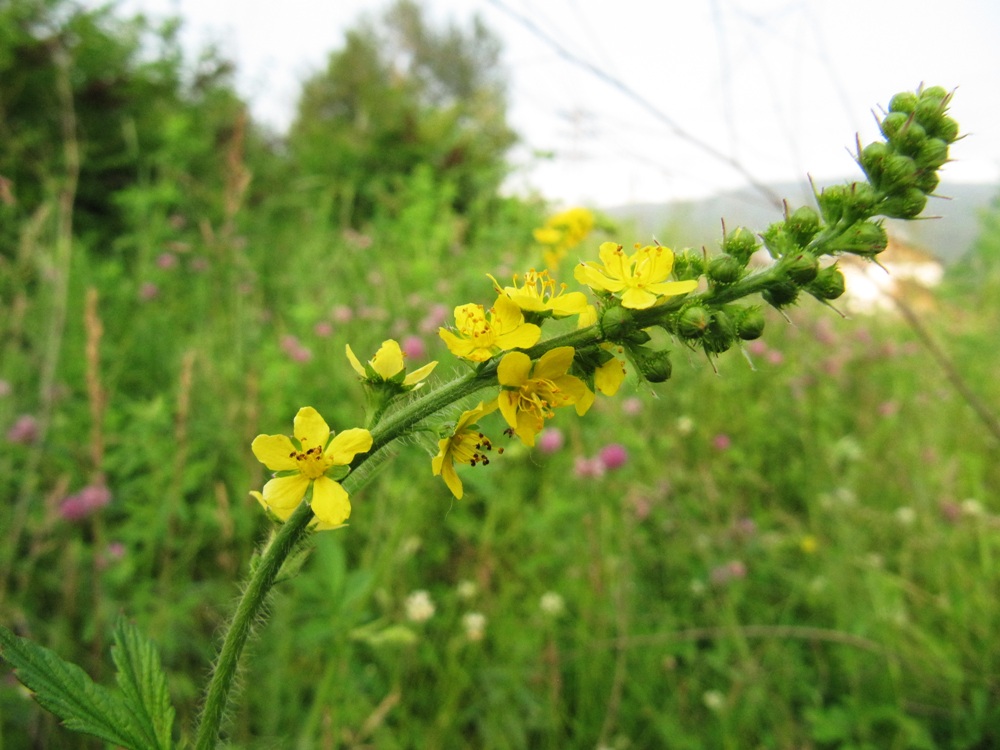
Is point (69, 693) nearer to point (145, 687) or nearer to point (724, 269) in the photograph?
point (145, 687)

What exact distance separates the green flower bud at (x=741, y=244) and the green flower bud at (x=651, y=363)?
0.20 metres

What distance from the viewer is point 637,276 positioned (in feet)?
3.54

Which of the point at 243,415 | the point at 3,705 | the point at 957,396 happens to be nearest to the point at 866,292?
the point at 957,396

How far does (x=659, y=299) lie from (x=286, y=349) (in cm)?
305

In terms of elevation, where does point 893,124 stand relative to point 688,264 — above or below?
above

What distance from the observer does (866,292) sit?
289 inches

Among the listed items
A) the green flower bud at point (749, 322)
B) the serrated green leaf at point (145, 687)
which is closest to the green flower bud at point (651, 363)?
the green flower bud at point (749, 322)

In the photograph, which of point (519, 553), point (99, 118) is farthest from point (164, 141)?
point (519, 553)

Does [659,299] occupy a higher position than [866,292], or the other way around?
[659,299]

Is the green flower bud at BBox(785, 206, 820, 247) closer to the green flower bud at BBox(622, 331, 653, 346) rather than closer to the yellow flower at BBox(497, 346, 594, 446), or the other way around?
the green flower bud at BBox(622, 331, 653, 346)

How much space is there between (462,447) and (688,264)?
1.61 ft

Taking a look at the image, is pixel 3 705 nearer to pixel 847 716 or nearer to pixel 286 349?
pixel 286 349

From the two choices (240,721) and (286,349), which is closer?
(240,721)

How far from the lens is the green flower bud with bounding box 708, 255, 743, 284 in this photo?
3.38 ft
